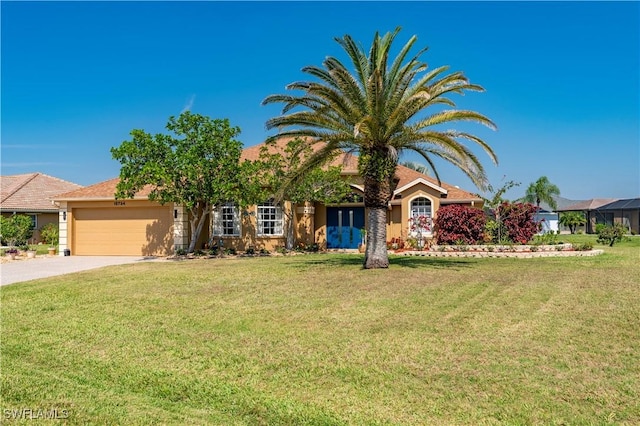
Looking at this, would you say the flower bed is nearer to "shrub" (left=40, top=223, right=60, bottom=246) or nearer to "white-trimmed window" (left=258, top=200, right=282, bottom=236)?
"white-trimmed window" (left=258, top=200, right=282, bottom=236)

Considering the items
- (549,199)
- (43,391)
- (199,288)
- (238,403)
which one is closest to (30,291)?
(199,288)

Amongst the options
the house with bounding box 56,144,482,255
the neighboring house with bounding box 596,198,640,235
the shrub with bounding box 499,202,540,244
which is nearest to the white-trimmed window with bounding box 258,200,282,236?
the house with bounding box 56,144,482,255

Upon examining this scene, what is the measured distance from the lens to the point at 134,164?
2091cm

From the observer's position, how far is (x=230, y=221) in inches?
981

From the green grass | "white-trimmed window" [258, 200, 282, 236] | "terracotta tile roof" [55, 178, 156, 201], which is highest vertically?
"terracotta tile roof" [55, 178, 156, 201]

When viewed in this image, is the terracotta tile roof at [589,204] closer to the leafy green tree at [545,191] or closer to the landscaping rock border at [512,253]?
the leafy green tree at [545,191]

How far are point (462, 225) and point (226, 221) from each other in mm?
11526

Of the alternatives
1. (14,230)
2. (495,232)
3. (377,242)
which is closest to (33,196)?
(14,230)

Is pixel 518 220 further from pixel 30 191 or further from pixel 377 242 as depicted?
pixel 30 191

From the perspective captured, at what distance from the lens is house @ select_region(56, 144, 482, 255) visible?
24656 millimetres

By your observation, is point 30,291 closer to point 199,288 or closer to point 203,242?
point 199,288

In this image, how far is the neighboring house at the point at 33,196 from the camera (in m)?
33.3

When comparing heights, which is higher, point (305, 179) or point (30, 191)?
point (30, 191)

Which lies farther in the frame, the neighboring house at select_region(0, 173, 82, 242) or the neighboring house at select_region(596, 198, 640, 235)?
the neighboring house at select_region(596, 198, 640, 235)
